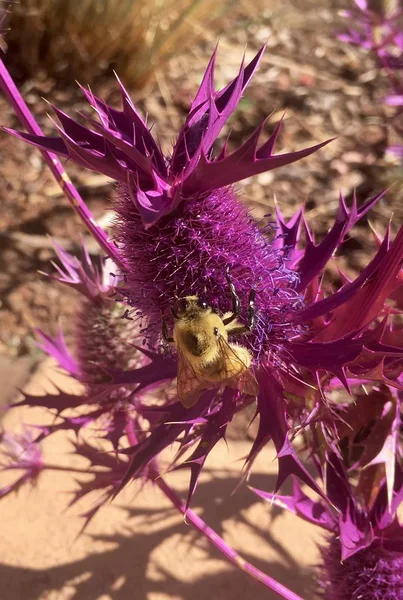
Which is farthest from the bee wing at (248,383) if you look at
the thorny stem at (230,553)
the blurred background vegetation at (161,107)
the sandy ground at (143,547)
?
the blurred background vegetation at (161,107)

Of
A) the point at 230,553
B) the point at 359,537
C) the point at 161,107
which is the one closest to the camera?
the point at 359,537

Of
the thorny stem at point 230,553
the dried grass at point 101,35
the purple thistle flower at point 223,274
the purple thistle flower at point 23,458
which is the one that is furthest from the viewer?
the dried grass at point 101,35

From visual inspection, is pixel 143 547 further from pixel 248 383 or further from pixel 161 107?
pixel 161 107

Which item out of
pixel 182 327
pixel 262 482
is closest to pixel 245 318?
pixel 182 327

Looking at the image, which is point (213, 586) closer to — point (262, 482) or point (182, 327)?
point (262, 482)

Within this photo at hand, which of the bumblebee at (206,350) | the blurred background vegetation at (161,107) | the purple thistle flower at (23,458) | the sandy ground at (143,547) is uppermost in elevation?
the blurred background vegetation at (161,107)

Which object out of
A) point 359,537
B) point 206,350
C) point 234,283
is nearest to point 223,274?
point 234,283

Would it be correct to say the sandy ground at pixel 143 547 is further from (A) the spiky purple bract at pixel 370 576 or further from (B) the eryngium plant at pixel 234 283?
(B) the eryngium plant at pixel 234 283
